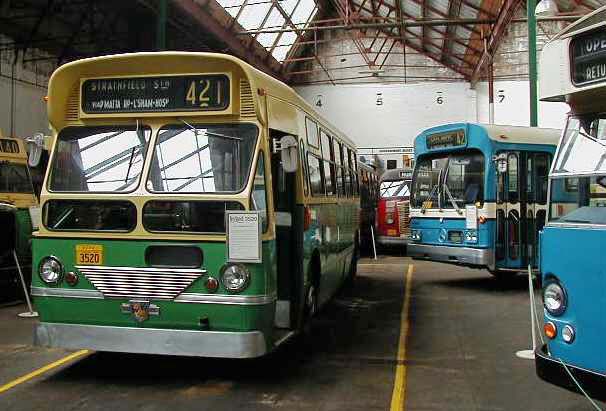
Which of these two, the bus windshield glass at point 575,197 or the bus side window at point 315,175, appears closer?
the bus windshield glass at point 575,197

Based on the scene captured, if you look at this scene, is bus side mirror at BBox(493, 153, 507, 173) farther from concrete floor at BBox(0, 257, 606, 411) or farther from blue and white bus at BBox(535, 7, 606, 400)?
blue and white bus at BBox(535, 7, 606, 400)

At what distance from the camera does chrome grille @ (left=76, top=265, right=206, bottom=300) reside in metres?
5.61

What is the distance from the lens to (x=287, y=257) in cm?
664

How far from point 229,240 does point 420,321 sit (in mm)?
4454

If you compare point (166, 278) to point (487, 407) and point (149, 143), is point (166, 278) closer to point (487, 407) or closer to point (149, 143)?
point (149, 143)

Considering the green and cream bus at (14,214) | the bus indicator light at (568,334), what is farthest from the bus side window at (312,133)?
the bus indicator light at (568,334)

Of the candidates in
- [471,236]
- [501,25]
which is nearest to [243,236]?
[471,236]

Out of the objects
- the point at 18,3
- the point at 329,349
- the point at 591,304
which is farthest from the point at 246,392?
the point at 18,3

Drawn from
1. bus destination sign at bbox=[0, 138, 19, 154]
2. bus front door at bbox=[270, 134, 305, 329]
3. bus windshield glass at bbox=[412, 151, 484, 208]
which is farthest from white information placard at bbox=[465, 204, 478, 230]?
bus destination sign at bbox=[0, 138, 19, 154]

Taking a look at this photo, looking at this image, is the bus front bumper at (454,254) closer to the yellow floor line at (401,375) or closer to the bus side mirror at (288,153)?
the yellow floor line at (401,375)

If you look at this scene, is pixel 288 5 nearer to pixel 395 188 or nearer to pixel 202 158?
pixel 395 188

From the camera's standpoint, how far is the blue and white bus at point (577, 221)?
13.6 ft

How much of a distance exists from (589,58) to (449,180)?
26.4ft

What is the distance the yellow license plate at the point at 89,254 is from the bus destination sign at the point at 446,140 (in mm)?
8100
